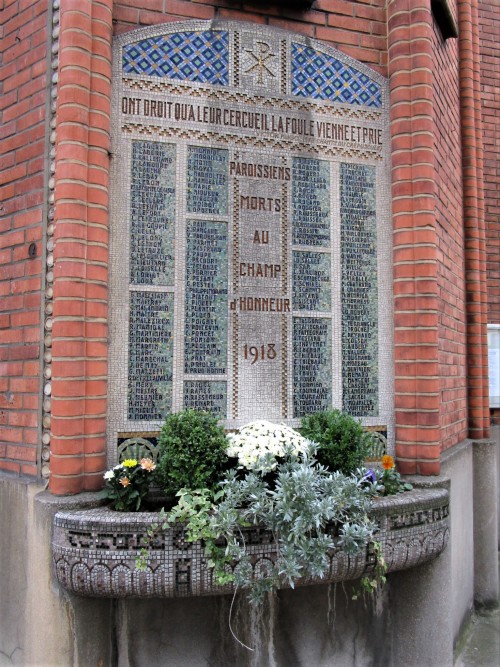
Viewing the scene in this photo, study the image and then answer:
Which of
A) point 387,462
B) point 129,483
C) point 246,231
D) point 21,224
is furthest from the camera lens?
point 246,231

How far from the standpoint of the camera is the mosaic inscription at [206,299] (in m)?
3.95

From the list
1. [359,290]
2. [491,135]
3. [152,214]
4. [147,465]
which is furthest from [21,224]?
[491,135]

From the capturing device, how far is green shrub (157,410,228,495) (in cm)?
340

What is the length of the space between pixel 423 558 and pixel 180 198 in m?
3.01

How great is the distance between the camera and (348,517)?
3328 mm

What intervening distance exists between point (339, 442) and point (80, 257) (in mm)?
2061

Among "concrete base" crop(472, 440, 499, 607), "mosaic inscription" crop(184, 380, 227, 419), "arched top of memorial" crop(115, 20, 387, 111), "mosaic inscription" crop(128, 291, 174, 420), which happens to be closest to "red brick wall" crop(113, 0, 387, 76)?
"arched top of memorial" crop(115, 20, 387, 111)

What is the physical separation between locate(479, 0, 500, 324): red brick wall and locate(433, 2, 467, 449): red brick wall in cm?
144

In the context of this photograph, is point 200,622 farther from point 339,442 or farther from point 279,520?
point 339,442

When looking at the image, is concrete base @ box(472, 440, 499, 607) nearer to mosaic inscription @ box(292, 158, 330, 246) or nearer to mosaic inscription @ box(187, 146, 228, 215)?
mosaic inscription @ box(292, 158, 330, 246)

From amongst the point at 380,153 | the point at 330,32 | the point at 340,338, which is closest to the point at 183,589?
the point at 340,338

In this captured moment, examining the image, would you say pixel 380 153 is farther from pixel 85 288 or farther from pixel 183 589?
pixel 183 589

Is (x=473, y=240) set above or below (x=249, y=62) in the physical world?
below

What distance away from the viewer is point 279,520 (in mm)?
3158
